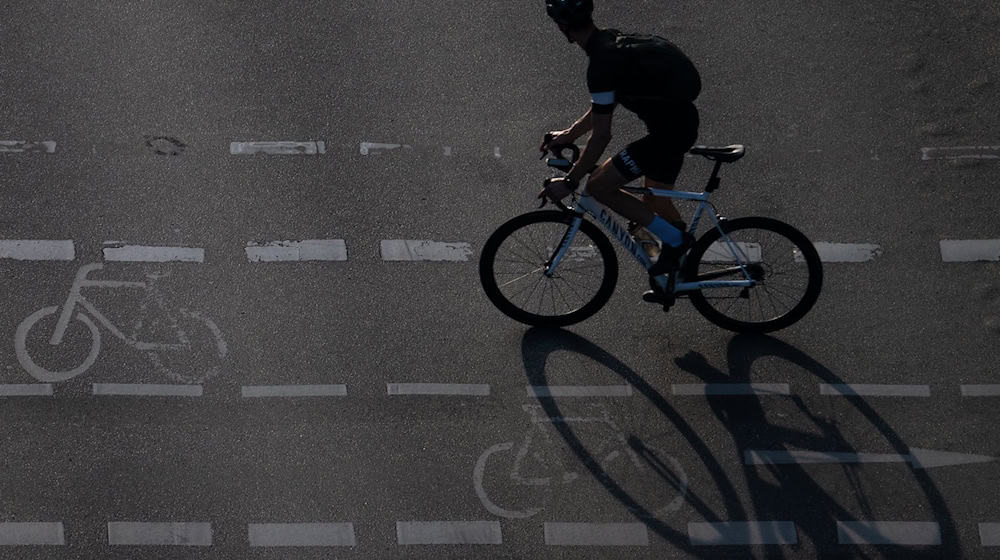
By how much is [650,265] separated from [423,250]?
177 cm

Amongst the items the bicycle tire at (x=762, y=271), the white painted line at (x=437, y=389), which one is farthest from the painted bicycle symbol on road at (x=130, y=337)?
the bicycle tire at (x=762, y=271)

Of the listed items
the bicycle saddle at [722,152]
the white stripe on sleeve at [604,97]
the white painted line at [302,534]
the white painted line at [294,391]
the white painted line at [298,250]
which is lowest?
the white painted line at [302,534]

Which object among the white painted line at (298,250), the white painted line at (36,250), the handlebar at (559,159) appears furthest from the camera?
the white painted line at (298,250)

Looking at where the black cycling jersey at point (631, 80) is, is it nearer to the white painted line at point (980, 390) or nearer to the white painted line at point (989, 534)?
the white painted line at point (980, 390)

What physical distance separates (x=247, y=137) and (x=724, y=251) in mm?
4040

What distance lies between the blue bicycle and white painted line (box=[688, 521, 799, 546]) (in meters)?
1.59

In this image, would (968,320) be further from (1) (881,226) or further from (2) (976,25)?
(2) (976,25)

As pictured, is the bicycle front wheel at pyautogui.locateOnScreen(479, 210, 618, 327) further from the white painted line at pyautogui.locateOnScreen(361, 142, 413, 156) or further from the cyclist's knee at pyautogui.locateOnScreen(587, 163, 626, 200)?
the white painted line at pyautogui.locateOnScreen(361, 142, 413, 156)

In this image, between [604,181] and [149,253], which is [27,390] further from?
[604,181]

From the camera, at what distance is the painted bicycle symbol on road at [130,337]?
7.66 metres

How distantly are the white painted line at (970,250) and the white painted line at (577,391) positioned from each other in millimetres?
2756

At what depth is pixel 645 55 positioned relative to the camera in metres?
6.95

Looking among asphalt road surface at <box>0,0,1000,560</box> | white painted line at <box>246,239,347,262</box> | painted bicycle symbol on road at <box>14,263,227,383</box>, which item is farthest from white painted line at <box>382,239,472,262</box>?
painted bicycle symbol on road at <box>14,263,227,383</box>

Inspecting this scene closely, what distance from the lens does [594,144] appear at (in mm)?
7027
